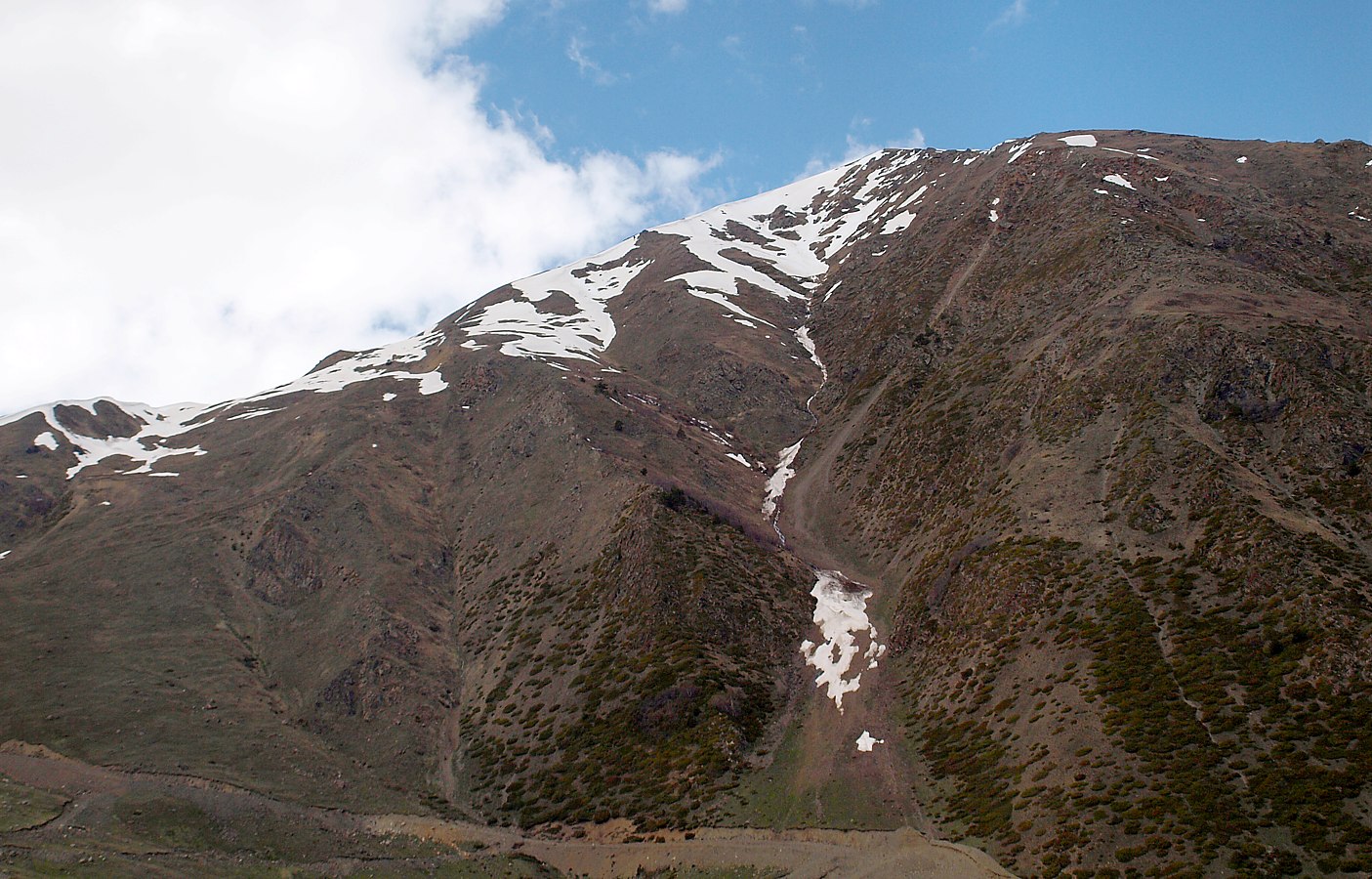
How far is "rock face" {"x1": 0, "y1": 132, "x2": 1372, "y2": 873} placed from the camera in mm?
41000

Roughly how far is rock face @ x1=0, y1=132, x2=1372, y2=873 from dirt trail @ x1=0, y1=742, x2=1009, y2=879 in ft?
6.13

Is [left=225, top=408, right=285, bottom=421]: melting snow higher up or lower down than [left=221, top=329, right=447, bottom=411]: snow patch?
lower down

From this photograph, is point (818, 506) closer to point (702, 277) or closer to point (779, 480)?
point (779, 480)

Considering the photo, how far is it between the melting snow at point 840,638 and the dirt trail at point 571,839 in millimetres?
14034

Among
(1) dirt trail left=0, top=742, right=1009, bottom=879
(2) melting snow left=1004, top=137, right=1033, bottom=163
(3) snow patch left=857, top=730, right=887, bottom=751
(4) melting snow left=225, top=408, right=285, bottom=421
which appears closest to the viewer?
(1) dirt trail left=0, top=742, right=1009, bottom=879

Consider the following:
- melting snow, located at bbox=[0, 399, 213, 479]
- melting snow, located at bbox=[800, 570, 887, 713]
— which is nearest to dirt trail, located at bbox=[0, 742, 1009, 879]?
melting snow, located at bbox=[800, 570, 887, 713]

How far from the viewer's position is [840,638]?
202 ft

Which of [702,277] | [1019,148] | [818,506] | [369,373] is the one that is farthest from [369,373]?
[1019,148]

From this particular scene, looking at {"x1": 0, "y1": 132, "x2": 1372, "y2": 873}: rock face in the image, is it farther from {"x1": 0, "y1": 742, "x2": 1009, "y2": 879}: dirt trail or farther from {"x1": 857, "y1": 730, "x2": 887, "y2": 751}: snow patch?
{"x1": 0, "y1": 742, "x2": 1009, "y2": 879}: dirt trail

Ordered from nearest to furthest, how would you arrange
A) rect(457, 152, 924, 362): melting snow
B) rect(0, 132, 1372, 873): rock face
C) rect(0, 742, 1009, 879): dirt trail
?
rect(0, 742, 1009, 879): dirt trail
rect(0, 132, 1372, 873): rock face
rect(457, 152, 924, 362): melting snow

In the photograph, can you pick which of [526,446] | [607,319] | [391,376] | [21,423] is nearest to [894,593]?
[526,446]

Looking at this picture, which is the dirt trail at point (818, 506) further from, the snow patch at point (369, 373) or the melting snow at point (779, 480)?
the snow patch at point (369, 373)

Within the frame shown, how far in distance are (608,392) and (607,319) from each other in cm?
5165

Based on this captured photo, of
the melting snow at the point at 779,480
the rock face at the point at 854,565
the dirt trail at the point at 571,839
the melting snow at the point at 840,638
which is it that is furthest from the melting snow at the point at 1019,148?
the dirt trail at the point at 571,839
